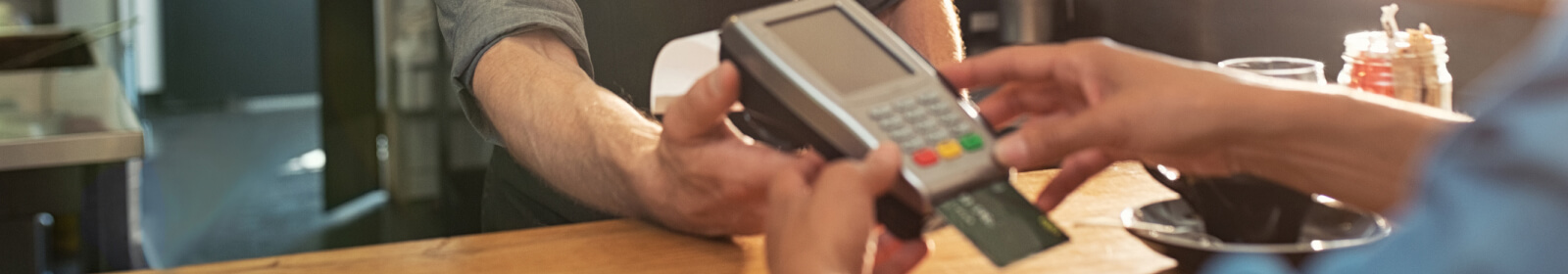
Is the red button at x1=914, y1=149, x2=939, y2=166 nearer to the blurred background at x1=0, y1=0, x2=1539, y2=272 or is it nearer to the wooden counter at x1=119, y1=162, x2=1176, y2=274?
the wooden counter at x1=119, y1=162, x2=1176, y2=274

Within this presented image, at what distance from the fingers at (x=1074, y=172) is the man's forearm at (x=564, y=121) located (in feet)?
0.81

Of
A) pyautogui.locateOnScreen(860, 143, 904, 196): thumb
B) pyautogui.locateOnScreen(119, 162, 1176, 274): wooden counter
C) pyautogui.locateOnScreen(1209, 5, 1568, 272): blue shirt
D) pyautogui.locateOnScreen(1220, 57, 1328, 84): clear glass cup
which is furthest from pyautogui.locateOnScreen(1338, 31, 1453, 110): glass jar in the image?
pyautogui.locateOnScreen(1209, 5, 1568, 272): blue shirt

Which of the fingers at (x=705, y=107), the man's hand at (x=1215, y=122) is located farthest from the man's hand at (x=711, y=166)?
the man's hand at (x=1215, y=122)

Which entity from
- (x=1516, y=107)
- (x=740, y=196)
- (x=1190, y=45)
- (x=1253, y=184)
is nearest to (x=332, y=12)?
(x=1190, y=45)

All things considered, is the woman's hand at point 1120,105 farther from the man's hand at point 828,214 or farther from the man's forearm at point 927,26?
the man's forearm at point 927,26

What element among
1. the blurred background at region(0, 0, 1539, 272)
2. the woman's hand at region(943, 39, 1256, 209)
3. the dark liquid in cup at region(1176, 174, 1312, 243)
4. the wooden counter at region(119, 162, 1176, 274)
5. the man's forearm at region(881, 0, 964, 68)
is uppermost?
the woman's hand at region(943, 39, 1256, 209)

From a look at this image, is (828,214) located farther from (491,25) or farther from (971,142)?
(491,25)

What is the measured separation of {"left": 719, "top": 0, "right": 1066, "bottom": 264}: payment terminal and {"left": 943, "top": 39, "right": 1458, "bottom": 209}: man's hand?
22 millimetres

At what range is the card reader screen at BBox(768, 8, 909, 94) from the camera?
19.5 inches

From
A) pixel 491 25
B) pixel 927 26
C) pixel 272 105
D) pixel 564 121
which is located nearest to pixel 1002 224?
pixel 564 121

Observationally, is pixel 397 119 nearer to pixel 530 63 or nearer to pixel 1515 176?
pixel 530 63

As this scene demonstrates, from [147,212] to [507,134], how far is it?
2407 millimetres

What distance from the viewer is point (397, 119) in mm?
2824

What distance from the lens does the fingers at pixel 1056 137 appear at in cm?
Result: 47
